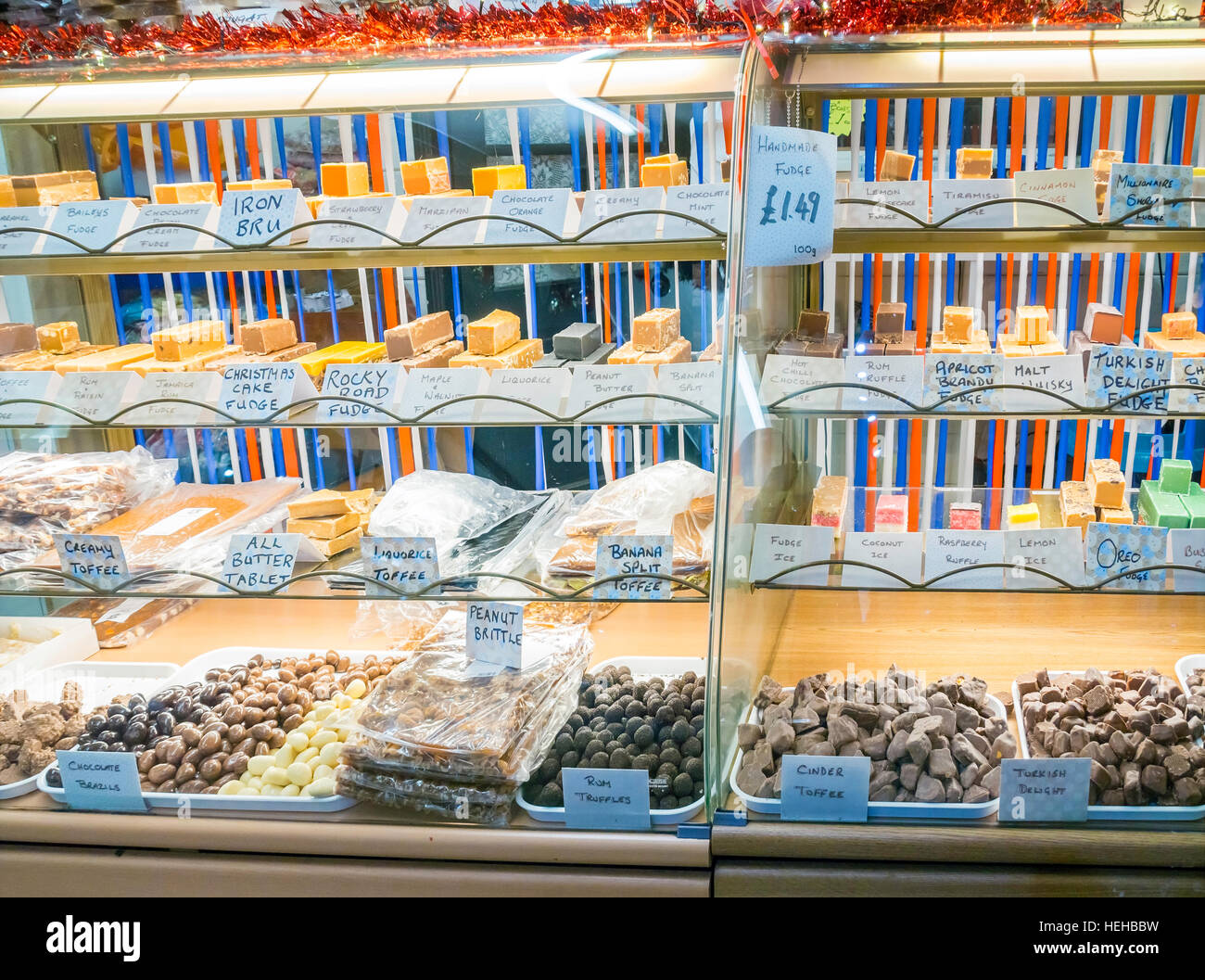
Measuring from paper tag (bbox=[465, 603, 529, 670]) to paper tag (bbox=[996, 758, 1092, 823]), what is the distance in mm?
873

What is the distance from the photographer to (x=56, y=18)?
1932mm

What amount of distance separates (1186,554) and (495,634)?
47.8 inches

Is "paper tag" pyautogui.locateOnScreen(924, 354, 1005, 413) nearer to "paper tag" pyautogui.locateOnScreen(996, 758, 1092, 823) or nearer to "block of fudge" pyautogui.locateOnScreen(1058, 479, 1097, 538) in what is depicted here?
"block of fudge" pyautogui.locateOnScreen(1058, 479, 1097, 538)

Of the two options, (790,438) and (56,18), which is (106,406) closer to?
(56,18)

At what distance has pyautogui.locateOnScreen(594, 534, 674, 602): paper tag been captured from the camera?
65.0 inches

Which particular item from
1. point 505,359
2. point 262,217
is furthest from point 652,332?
point 262,217

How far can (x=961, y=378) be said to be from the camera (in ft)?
5.40

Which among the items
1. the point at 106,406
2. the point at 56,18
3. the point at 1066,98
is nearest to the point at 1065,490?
the point at 1066,98

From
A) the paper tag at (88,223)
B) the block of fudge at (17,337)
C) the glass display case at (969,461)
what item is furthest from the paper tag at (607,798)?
the block of fudge at (17,337)

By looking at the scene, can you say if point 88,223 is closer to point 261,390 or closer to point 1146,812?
point 261,390

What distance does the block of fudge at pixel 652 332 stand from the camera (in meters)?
1.78

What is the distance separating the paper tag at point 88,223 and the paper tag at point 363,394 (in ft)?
1.50

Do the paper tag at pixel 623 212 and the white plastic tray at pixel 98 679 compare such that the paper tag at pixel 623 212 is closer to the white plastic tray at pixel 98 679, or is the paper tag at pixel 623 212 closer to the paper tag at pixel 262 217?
the paper tag at pixel 262 217
